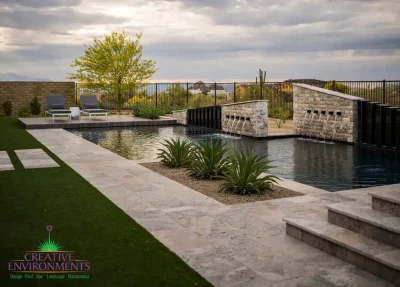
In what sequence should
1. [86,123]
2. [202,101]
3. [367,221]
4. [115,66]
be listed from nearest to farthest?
[367,221]
[86,123]
[115,66]
[202,101]

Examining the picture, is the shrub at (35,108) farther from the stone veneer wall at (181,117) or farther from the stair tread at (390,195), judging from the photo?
the stair tread at (390,195)

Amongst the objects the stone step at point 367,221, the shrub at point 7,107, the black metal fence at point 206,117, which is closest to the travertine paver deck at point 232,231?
the stone step at point 367,221

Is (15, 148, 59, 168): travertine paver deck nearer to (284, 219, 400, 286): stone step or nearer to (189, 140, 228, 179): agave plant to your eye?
(189, 140, 228, 179): agave plant

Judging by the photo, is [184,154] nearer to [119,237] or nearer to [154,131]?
[119,237]

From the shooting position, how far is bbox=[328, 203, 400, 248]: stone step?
444cm

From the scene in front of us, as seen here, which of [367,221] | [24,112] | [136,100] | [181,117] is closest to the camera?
[367,221]

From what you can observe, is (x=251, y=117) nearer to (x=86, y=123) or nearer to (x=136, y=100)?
(x=86, y=123)

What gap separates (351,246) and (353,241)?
160 millimetres

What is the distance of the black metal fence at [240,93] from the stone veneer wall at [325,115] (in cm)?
445

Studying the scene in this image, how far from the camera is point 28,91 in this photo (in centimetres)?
2591

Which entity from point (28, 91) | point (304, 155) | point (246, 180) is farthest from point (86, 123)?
point (246, 180)

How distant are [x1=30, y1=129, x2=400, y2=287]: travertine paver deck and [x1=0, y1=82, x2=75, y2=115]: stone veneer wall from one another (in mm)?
18776

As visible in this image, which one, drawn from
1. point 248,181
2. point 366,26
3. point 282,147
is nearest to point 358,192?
point 248,181

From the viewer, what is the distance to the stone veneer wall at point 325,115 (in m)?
13.7
